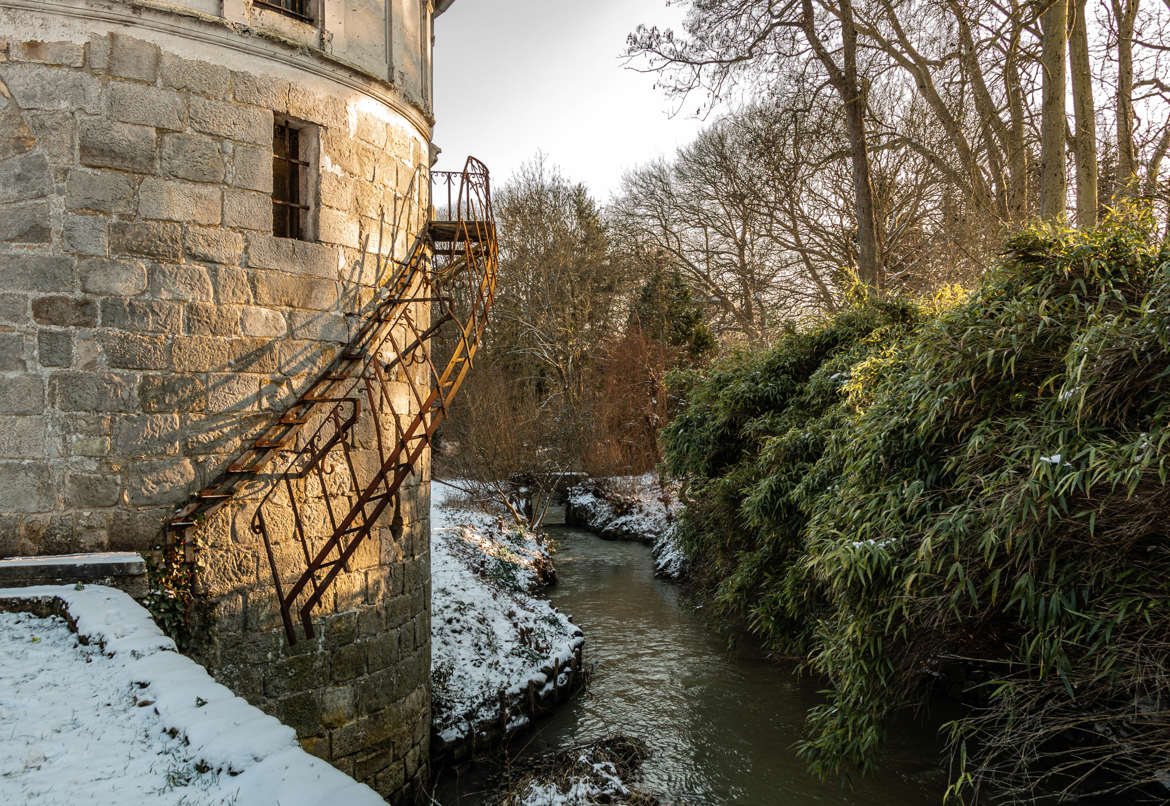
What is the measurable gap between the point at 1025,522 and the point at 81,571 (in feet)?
16.1

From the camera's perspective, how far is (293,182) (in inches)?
205

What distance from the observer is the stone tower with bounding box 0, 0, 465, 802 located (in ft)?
13.8

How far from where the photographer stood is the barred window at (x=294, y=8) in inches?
193

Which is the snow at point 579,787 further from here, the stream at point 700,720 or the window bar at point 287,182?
the window bar at point 287,182

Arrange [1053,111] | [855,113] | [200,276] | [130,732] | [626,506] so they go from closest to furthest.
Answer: [130,732], [200,276], [1053,111], [855,113], [626,506]

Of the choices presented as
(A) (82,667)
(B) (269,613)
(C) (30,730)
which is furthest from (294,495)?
(C) (30,730)

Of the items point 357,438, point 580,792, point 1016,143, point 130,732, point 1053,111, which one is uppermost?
point 1016,143

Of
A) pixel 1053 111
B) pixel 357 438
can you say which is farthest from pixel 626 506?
pixel 357 438

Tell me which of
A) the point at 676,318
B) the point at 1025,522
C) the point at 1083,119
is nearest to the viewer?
the point at 1025,522

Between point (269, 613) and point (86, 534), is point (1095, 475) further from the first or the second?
point (86, 534)

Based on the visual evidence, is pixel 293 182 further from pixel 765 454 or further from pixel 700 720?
pixel 700 720

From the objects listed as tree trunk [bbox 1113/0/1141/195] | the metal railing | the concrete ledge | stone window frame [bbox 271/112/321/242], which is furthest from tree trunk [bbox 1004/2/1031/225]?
the concrete ledge

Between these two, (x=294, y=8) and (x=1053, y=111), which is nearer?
(x=294, y=8)

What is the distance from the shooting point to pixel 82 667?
316cm
